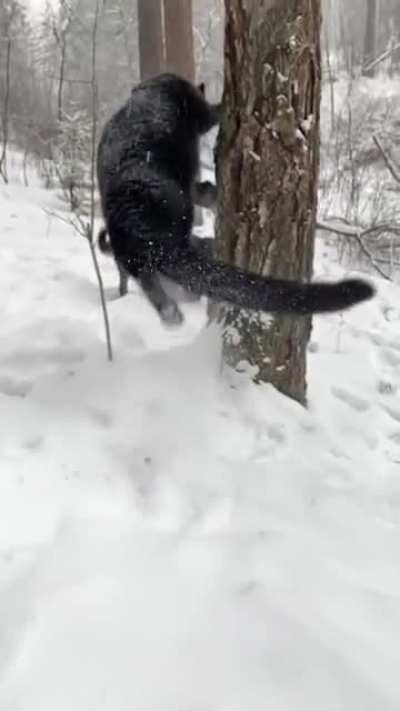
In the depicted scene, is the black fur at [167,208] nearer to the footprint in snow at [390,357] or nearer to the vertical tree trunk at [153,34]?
the footprint in snow at [390,357]

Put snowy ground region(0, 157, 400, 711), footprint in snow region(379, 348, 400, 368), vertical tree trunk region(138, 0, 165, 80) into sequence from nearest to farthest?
snowy ground region(0, 157, 400, 711) < footprint in snow region(379, 348, 400, 368) < vertical tree trunk region(138, 0, 165, 80)

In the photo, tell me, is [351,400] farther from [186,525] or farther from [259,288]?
[186,525]

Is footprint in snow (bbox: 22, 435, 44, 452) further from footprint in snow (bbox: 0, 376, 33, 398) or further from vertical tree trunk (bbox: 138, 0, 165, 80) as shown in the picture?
vertical tree trunk (bbox: 138, 0, 165, 80)

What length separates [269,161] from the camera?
233 centimetres

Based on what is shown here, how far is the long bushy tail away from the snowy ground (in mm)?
459

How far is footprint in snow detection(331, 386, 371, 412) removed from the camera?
2822 millimetres

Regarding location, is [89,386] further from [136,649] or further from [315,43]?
[315,43]

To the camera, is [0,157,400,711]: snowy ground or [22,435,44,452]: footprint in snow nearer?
[0,157,400,711]: snowy ground

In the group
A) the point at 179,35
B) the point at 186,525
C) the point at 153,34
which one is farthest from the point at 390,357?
the point at 153,34

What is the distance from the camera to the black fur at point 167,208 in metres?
2.14

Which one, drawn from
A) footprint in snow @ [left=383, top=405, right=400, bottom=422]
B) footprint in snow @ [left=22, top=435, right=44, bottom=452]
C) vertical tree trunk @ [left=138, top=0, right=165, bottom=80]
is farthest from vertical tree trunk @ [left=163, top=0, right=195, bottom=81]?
footprint in snow @ [left=22, top=435, right=44, bottom=452]

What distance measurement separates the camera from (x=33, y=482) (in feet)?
6.70

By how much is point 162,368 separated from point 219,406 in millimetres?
300

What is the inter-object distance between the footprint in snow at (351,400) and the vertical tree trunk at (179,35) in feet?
13.3
